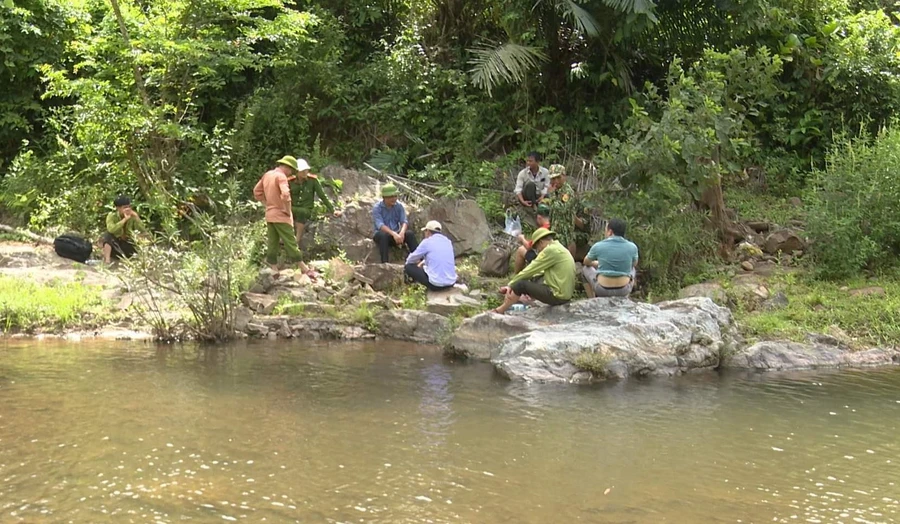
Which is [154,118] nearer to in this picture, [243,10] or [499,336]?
[243,10]

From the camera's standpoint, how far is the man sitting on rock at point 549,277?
31.9 feet

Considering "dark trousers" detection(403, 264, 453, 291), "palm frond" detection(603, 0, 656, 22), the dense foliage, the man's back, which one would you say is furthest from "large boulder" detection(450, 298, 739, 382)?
"palm frond" detection(603, 0, 656, 22)

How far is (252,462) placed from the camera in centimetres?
571

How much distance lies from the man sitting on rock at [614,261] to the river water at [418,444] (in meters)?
1.64

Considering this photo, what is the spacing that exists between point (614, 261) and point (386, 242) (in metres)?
3.68

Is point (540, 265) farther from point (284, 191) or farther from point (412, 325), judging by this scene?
point (284, 191)

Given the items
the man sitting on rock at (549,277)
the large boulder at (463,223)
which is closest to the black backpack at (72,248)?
the large boulder at (463,223)

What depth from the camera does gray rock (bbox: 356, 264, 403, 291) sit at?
458 inches

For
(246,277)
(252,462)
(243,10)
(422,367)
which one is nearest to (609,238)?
(422,367)

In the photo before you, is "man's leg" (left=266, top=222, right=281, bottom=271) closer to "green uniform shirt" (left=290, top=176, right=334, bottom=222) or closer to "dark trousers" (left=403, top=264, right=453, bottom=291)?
"green uniform shirt" (left=290, top=176, right=334, bottom=222)

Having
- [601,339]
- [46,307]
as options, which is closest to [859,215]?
[601,339]

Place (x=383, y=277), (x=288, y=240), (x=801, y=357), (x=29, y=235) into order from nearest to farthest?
(x=801, y=357)
(x=288, y=240)
(x=383, y=277)
(x=29, y=235)

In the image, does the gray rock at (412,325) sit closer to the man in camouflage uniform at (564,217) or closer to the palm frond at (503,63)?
the man in camouflage uniform at (564,217)

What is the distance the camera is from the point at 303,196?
1245 centimetres
